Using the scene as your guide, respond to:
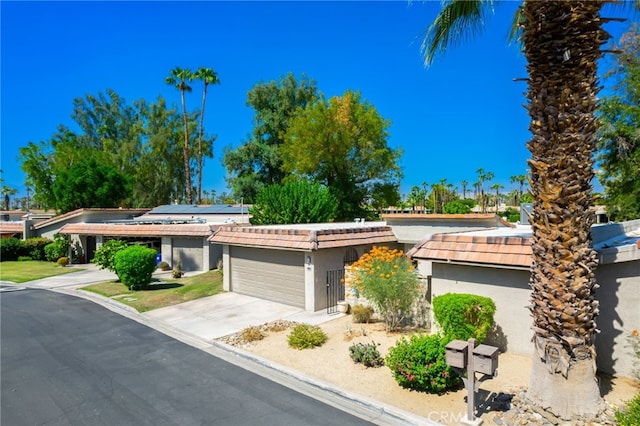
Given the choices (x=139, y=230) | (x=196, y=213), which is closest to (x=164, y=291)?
(x=139, y=230)

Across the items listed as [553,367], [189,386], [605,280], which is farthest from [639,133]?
[189,386]

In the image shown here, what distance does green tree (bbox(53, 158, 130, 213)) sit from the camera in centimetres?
4012

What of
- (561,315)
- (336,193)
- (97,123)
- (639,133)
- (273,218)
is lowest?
(561,315)

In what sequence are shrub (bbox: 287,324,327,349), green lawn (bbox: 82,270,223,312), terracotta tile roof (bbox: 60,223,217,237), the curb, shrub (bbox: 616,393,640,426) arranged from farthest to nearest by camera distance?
terracotta tile roof (bbox: 60,223,217,237), green lawn (bbox: 82,270,223,312), shrub (bbox: 287,324,327,349), the curb, shrub (bbox: 616,393,640,426)

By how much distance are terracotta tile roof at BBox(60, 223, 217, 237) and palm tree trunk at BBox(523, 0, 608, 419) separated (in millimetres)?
20034

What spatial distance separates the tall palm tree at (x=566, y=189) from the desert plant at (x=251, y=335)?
7.51 m

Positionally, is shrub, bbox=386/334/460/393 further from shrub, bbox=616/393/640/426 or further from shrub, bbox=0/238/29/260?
shrub, bbox=0/238/29/260

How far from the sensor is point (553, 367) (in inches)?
269

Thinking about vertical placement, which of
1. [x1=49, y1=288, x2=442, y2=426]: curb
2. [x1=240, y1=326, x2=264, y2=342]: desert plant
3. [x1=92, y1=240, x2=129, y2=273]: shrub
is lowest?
[x1=49, y1=288, x2=442, y2=426]: curb

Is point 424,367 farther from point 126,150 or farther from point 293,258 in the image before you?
point 126,150

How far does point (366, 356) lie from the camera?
9.45 metres

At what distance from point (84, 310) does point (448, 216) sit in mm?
16089

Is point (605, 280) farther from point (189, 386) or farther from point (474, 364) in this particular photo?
point (189, 386)

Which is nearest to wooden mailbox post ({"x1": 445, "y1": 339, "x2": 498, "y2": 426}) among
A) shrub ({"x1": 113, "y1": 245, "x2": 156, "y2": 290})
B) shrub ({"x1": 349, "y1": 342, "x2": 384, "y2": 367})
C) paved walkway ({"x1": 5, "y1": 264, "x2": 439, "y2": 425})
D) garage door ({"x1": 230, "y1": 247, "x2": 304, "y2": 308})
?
paved walkway ({"x1": 5, "y1": 264, "x2": 439, "y2": 425})
